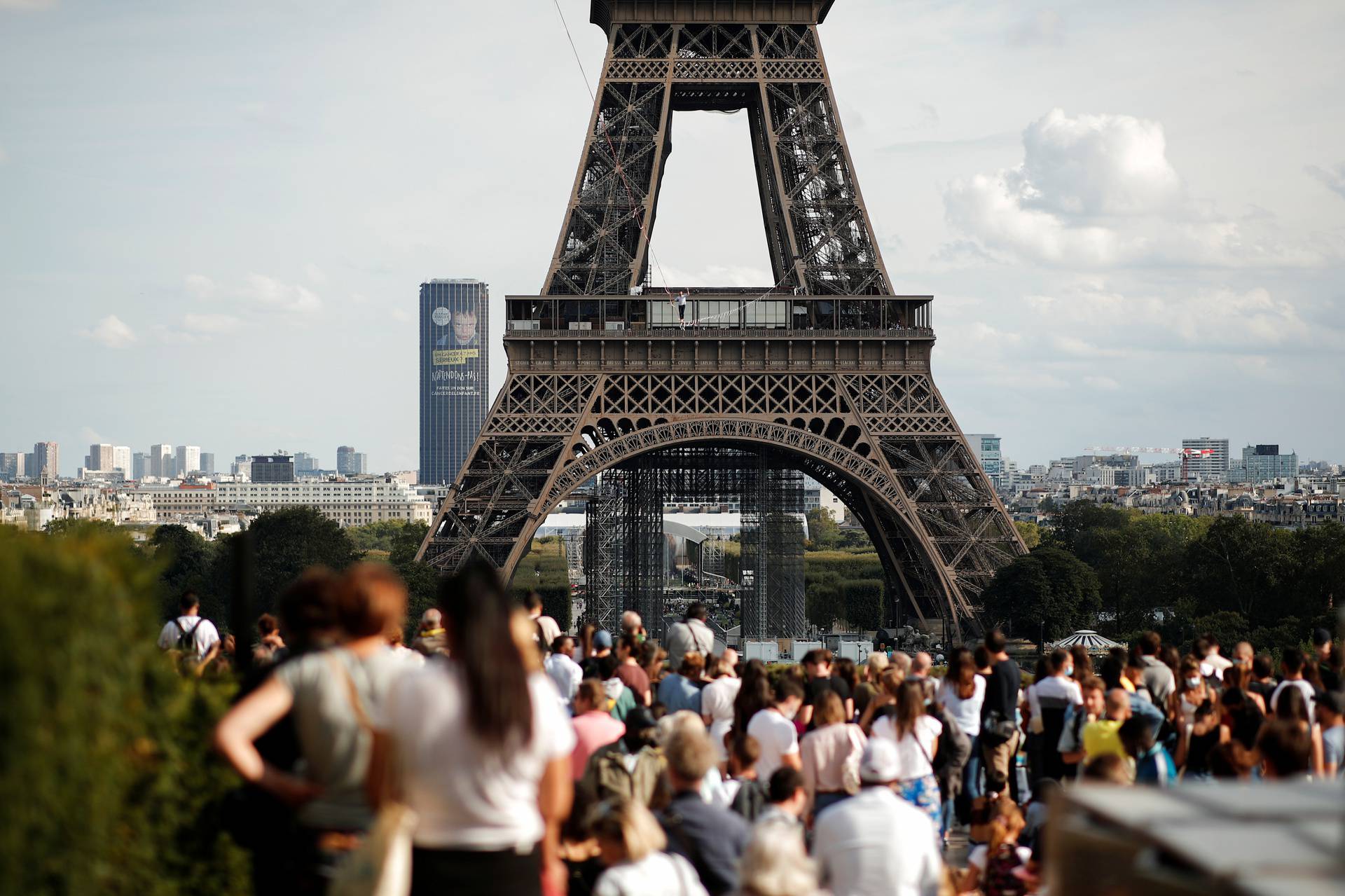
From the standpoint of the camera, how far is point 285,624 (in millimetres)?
6105

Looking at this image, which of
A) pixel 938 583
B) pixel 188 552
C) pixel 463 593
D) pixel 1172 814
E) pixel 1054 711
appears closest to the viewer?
pixel 1172 814

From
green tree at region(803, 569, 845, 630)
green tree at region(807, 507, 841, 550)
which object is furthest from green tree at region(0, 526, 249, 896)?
green tree at region(807, 507, 841, 550)

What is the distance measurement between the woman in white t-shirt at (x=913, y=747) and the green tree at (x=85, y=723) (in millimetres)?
5077

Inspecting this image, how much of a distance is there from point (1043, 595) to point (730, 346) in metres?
12.1

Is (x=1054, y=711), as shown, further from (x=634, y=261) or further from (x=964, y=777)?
(x=634, y=261)

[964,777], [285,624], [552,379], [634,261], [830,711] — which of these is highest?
[634,261]

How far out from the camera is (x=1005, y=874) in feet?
30.5

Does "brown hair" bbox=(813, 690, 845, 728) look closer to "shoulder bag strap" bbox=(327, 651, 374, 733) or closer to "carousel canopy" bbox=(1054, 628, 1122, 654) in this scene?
"shoulder bag strap" bbox=(327, 651, 374, 733)

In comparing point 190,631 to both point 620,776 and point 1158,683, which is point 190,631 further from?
point 1158,683

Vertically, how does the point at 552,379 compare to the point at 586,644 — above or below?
above

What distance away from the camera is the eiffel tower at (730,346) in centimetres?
3856

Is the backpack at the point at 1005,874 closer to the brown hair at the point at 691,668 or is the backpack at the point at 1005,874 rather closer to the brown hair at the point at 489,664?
the brown hair at the point at 691,668

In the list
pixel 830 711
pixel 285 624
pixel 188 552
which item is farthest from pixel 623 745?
pixel 188 552

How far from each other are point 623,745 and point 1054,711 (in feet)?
12.9
